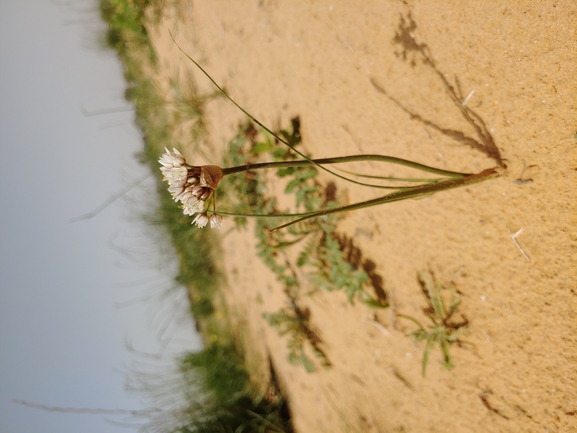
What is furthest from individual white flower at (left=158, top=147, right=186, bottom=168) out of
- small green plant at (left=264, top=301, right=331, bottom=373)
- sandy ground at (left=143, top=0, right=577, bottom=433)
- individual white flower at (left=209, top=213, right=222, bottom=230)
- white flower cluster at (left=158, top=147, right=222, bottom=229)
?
small green plant at (left=264, top=301, right=331, bottom=373)

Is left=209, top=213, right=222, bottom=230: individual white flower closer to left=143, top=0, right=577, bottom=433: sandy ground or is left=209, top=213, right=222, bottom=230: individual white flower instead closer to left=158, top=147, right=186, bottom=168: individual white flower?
left=158, top=147, right=186, bottom=168: individual white flower

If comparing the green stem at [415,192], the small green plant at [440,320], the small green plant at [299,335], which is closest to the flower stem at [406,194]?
the green stem at [415,192]

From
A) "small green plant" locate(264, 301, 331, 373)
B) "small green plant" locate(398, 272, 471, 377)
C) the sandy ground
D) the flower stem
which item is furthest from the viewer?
"small green plant" locate(264, 301, 331, 373)

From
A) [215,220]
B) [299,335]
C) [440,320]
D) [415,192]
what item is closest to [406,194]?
[415,192]

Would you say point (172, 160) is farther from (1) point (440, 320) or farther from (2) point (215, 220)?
(1) point (440, 320)

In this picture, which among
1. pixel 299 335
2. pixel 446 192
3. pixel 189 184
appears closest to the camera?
pixel 189 184
